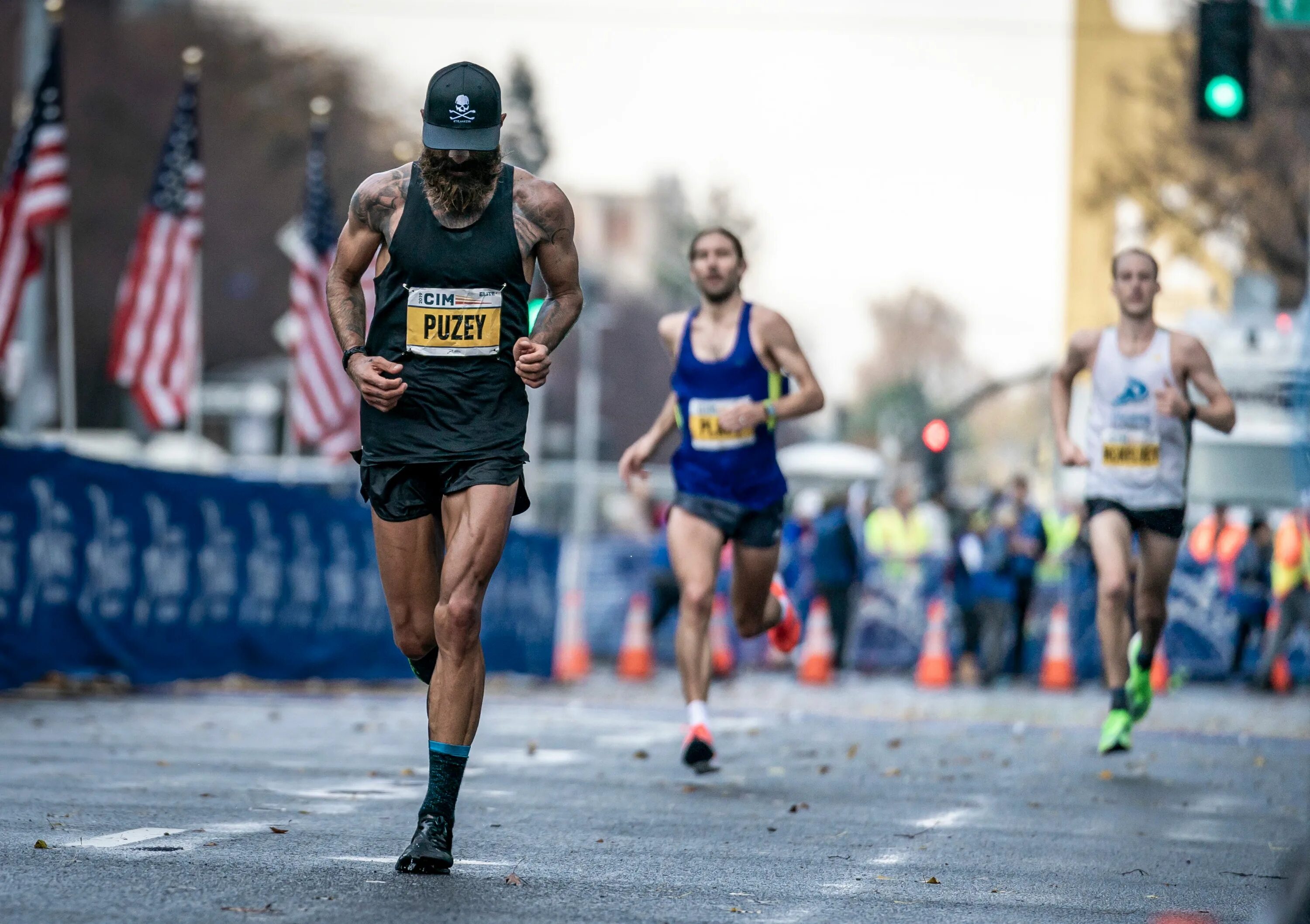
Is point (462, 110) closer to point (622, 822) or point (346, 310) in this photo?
point (346, 310)

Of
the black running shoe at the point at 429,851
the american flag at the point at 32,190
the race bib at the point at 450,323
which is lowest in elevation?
the black running shoe at the point at 429,851

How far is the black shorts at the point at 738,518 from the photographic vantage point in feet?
30.7

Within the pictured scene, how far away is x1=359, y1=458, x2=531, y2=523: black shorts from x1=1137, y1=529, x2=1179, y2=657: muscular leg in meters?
4.87

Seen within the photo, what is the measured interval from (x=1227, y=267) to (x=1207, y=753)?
76.5 feet

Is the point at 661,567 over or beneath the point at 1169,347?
beneath

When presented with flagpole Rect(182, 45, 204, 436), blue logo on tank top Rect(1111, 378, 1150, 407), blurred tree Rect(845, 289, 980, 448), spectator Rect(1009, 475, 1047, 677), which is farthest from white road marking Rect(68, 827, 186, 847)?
blurred tree Rect(845, 289, 980, 448)

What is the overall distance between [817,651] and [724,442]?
1148cm

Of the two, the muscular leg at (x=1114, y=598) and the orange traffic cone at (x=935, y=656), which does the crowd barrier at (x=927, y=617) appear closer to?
the orange traffic cone at (x=935, y=656)

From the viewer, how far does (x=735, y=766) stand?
952cm

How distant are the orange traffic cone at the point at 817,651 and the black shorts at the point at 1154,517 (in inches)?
418

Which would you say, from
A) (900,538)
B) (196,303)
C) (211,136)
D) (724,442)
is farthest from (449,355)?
(211,136)

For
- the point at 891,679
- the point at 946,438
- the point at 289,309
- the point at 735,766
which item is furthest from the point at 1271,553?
the point at 289,309

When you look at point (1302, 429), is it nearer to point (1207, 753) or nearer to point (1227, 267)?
point (1207, 753)

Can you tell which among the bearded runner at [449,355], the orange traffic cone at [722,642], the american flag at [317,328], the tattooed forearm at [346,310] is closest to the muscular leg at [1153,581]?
the bearded runner at [449,355]
